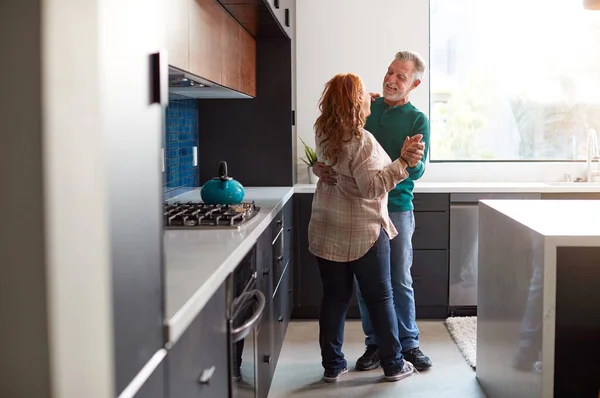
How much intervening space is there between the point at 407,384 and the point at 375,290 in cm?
52

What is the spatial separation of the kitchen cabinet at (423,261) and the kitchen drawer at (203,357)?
8.13 ft

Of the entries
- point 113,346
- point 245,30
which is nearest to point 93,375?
point 113,346

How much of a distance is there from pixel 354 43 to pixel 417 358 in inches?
90.0

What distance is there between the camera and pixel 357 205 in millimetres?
3133

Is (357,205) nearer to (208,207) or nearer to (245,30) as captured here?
(208,207)

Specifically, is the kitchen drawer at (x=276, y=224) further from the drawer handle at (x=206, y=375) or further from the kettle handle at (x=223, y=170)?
the drawer handle at (x=206, y=375)

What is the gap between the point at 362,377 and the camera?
11.5 ft

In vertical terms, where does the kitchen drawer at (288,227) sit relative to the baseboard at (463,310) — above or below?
above

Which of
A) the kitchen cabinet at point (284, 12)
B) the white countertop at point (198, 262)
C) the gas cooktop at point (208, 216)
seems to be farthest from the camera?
Answer: the kitchen cabinet at point (284, 12)

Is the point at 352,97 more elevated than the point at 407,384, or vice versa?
the point at 352,97

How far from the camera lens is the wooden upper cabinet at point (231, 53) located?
335 centimetres

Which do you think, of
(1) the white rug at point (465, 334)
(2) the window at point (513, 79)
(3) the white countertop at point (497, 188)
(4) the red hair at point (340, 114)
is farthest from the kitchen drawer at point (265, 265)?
(2) the window at point (513, 79)

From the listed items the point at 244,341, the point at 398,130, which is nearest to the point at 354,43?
the point at 398,130

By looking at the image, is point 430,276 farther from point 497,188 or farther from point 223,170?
point 223,170
